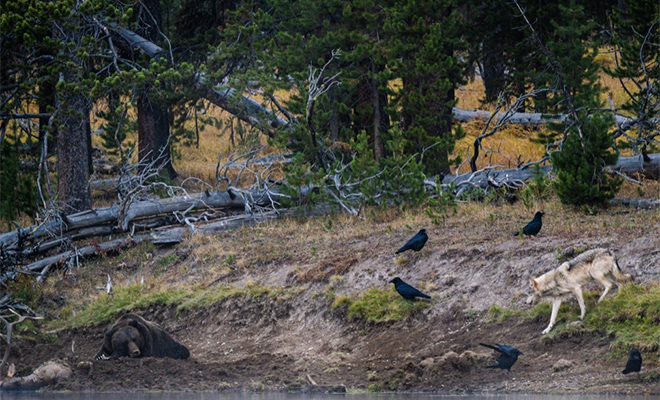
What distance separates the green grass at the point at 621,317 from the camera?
9336mm

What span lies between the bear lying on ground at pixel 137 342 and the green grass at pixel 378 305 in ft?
8.27

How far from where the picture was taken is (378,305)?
40.2ft

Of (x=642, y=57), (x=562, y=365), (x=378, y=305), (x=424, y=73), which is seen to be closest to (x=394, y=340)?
(x=378, y=305)

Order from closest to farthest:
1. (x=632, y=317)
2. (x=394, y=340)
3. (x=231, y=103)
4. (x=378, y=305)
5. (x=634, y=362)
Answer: (x=634, y=362) → (x=632, y=317) → (x=394, y=340) → (x=378, y=305) → (x=231, y=103)

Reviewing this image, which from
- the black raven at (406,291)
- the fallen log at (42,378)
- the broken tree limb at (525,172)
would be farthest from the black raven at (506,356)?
the broken tree limb at (525,172)

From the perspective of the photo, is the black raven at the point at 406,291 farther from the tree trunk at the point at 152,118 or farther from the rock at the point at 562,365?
the tree trunk at the point at 152,118

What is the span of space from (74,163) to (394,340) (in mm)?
10763

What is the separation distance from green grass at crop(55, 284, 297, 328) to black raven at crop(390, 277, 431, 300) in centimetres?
243

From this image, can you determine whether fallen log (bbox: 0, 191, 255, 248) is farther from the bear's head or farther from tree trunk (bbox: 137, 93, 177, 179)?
the bear's head

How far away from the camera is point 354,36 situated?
779 inches

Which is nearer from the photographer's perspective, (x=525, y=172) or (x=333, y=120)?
(x=525, y=172)

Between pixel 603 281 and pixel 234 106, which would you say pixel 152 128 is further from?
pixel 603 281

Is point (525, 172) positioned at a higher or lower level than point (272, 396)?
higher

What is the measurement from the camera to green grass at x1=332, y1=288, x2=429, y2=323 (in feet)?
38.9
